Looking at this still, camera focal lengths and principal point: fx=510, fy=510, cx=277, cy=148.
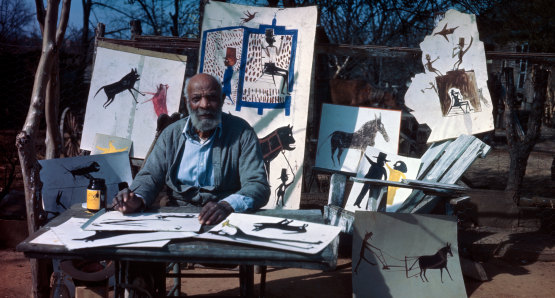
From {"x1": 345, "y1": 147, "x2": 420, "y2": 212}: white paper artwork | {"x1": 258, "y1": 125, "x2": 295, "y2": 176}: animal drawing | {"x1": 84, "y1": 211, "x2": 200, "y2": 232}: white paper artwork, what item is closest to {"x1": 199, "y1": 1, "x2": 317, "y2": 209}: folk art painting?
{"x1": 258, "y1": 125, "x2": 295, "y2": 176}: animal drawing

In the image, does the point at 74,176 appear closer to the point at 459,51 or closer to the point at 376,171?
the point at 376,171

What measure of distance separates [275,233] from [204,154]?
46.9 inches

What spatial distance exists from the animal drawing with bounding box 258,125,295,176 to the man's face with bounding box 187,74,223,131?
5.77ft

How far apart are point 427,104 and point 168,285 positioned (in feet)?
10.3

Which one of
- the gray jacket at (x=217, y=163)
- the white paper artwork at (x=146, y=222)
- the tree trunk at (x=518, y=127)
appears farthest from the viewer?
the tree trunk at (x=518, y=127)

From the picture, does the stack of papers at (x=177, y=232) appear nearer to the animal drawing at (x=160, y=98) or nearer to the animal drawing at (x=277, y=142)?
the animal drawing at (x=277, y=142)

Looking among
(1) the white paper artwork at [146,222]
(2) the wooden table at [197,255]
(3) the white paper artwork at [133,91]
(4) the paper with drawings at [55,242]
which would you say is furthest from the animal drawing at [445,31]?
(4) the paper with drawings at [55,242]

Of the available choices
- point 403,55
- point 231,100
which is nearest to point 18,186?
point 231,100

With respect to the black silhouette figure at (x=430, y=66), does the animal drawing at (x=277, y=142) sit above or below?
below

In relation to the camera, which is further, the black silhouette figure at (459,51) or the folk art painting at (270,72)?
the black silhouette figure at (459,51)

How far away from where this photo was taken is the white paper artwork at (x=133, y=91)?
5332 millimetres

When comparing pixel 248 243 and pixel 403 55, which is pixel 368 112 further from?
pixel 248 243

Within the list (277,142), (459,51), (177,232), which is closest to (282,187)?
(277,142)

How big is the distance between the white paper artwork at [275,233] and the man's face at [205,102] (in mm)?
947
